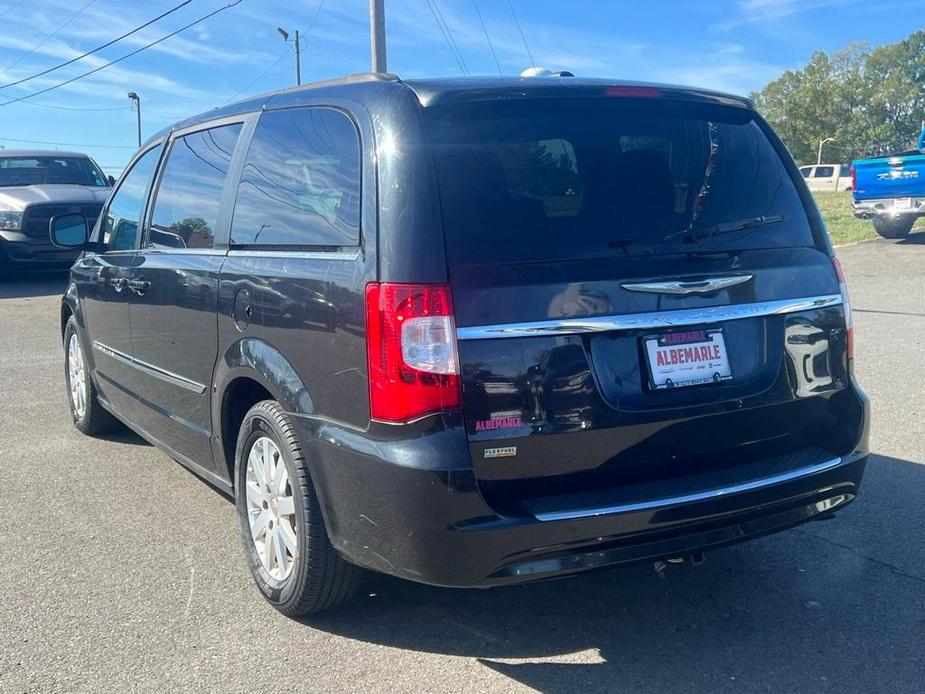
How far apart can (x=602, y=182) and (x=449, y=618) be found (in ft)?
5.51

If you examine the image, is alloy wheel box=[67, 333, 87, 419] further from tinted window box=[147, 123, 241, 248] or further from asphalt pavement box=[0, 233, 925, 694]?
tinted window box=[147, 123, 241, 248]

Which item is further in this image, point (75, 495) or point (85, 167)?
point (85, 167)

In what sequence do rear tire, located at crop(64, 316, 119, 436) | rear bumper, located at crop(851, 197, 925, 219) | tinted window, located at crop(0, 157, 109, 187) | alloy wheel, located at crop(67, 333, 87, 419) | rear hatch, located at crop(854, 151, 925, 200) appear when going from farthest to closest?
1. rear bumper, located at crop(851, 197, 925, 219)
2. rear hatch, located at crop(854, 151, 925, 200)
3. tinted window, located at crop(0, 157, 109, 187)
4. alloy wheel, located at crop(67, 333, 87, 419)
5. rear tire, located at crop(64, 316, 119, 436)

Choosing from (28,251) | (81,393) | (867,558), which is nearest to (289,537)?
(867,558)

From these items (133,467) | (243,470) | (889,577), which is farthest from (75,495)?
(889,577)

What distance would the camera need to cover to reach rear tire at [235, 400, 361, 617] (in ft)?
11.1

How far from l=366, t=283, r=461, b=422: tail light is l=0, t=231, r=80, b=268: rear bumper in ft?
40.5

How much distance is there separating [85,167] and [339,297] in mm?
13968

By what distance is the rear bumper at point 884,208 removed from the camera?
53.4 ft

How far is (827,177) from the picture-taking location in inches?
2172

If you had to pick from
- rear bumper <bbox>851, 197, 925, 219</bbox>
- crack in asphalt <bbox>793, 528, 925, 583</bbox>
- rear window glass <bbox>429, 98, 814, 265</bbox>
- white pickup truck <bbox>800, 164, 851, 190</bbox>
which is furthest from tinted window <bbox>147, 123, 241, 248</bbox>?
white pickup truck <bbox>800, 164, 851, 190</bbox>

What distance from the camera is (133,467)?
5.57m

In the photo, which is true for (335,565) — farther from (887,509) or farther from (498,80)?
(887,509)

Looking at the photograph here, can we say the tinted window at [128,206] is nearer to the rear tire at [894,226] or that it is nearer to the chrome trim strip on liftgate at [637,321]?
the chrome trim strip on liftgate at [637,321]
